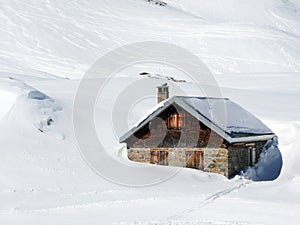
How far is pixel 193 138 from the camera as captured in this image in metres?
22.5

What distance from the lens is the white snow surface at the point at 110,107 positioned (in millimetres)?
16031

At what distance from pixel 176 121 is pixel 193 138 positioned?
0.99 metres

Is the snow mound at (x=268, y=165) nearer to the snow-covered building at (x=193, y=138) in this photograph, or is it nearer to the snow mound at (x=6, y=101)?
the snow-covered building at (x=193, y=138)

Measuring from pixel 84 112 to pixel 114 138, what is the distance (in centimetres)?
254

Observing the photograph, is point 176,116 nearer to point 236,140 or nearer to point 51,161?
point 236,140

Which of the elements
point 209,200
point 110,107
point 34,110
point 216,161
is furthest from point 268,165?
point 34,110

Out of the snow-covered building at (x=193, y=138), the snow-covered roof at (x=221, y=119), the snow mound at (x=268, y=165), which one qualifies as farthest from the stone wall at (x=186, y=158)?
the snow mound at (x=268, y=165)

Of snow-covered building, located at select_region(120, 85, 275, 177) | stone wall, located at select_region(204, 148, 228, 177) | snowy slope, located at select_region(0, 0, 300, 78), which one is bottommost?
stone wall, located at select_region(204, 148, 228, 177)

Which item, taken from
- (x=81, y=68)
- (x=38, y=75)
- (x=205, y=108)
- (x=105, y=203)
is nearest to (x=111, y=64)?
(x=81, y=68)

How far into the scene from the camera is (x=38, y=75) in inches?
1593

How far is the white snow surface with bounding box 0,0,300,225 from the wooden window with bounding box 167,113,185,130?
1975 millimetres

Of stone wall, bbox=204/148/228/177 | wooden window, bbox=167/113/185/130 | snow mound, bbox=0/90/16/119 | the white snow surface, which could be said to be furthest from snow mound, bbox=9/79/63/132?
stone wall, bbox=204/148/228/177

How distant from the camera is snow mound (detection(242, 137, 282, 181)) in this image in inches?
914

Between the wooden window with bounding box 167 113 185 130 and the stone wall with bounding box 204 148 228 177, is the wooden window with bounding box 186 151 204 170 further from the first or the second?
the wooden window with bounding box 167 113 185 130
